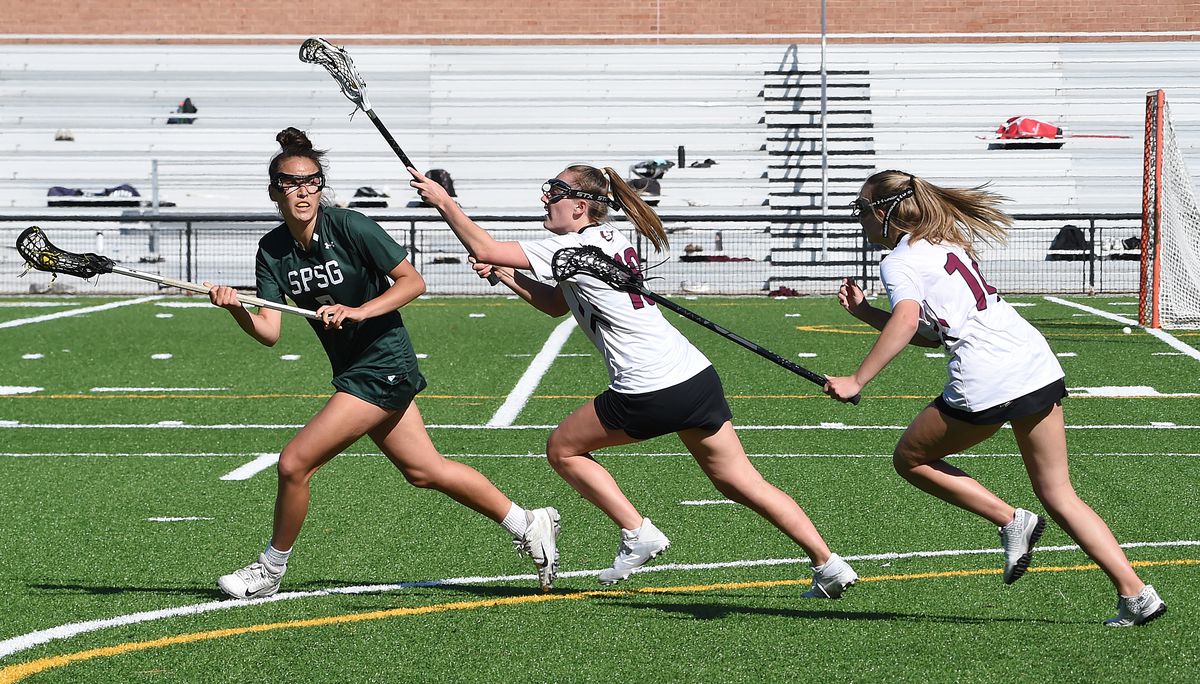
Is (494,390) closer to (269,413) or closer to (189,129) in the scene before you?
(269,413)

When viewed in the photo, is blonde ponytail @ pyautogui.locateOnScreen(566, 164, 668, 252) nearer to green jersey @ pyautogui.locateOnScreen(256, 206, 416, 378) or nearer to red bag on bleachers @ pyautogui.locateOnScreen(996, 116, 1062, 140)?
green jersey @ pyautogui.locateOnScreen(256, 206, 416, 378)

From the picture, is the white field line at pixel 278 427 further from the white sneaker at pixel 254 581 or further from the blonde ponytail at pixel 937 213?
the blonde ponytail at pixel 937 213

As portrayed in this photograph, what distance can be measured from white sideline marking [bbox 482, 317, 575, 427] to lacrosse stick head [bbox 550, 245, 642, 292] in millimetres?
5266

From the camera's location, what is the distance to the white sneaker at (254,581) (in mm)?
5422

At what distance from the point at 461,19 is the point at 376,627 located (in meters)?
26.0

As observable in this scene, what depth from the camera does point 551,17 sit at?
29.9 meters

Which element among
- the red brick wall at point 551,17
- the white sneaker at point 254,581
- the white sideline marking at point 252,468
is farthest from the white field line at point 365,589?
the red brick wall at point 551,17

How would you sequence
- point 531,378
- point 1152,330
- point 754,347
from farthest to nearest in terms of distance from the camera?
point 1152,330, point 531,378, point 754,347

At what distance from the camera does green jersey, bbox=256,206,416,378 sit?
539cm

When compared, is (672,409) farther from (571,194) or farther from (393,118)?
(393,118)

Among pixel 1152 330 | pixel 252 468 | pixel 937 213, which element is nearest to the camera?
pixel 937 213

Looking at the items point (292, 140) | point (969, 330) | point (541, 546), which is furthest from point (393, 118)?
point (969, 330)

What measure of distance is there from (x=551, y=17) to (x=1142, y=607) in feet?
86.4

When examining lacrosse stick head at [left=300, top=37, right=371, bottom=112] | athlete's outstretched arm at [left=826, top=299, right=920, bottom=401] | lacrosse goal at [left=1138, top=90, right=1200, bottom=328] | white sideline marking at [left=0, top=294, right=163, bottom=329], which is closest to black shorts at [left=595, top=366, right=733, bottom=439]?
athlete's outstretched arm at [left=826, top=299, right=920, bottom=401]
